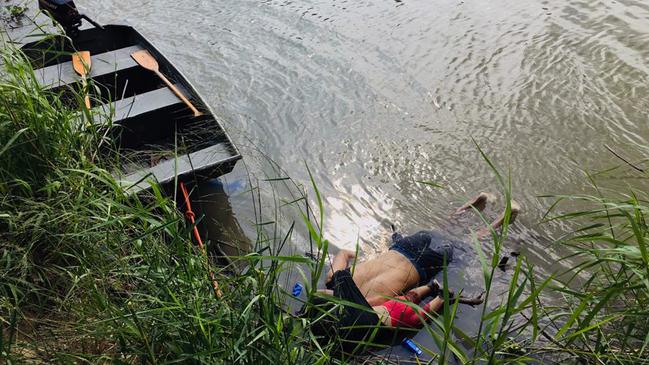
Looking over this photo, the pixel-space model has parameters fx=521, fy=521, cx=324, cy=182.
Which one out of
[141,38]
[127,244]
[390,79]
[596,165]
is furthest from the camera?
[390,79]

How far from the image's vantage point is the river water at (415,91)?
5.45 meters

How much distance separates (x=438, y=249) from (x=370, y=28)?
442 cm

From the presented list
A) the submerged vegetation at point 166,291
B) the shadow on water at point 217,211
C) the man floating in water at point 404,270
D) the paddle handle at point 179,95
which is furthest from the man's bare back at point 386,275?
the paddle handle at point 179,95

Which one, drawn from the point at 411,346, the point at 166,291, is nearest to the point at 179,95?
the point at 166,291

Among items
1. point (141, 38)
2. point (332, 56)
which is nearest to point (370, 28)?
point (332, 56)

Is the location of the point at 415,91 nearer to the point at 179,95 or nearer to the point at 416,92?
the point at 416,92

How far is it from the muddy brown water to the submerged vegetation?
7.06 feet

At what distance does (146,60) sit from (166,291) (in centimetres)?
423

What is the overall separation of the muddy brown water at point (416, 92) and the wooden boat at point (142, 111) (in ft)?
1.93

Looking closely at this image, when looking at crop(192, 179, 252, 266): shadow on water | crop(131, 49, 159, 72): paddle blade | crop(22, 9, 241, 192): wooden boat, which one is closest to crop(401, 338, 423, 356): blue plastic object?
crop(192, 179, 252, 266): shadow on water

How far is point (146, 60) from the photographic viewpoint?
6.01 metres

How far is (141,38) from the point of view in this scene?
21.0ft

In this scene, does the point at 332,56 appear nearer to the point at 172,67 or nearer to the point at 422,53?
the point at 422,53

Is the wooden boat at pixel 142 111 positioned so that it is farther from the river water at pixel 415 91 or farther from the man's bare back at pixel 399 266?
the man's bare back at pixel 399 266
